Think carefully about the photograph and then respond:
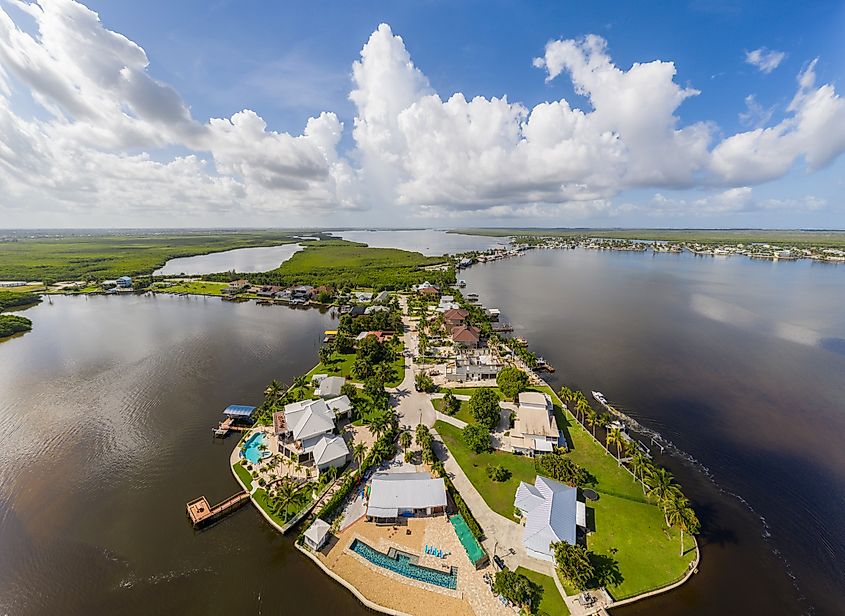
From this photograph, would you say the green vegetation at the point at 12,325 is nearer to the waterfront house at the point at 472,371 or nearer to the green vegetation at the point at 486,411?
the waterfront house at the point at 472,371

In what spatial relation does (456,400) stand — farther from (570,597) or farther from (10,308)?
(10,308)

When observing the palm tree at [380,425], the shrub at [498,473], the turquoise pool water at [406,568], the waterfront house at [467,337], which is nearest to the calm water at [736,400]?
the turquoise pool water at [406,568]

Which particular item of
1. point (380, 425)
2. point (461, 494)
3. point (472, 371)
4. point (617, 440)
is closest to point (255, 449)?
point (380, 425)

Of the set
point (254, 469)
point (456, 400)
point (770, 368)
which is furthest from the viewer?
point (770, 368)

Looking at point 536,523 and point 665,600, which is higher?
point 536,523

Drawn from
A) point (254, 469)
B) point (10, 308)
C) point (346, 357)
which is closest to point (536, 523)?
point (254, 469)

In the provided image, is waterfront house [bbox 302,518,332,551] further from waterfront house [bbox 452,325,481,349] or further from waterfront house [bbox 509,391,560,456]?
waterfront house [bbox 452,325,481,349]
